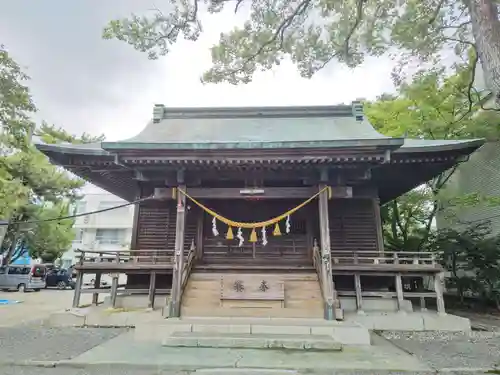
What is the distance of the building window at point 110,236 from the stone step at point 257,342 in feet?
128

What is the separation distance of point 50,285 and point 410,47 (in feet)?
88.3

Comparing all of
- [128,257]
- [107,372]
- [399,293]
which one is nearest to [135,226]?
[128,257]

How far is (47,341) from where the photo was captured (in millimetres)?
6777

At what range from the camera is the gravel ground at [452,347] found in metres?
5.34

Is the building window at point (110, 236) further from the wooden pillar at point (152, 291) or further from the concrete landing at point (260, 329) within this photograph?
the concrete landing at point (260, 329)

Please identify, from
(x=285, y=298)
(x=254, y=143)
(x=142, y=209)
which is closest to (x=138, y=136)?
(x=142, y=209)

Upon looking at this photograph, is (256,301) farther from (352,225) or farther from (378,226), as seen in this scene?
(378,226)

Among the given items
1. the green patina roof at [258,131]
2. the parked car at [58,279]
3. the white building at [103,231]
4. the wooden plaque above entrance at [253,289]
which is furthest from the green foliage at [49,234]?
the wooden plaque above entrance at [253,289]

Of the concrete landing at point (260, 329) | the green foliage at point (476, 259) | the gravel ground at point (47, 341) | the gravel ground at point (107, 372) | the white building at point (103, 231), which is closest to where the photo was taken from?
the gravel ground at point (107, 372)

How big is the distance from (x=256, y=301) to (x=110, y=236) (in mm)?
38801

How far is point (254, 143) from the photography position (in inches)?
303

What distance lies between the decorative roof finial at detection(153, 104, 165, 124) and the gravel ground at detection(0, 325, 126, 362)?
23.8 ft

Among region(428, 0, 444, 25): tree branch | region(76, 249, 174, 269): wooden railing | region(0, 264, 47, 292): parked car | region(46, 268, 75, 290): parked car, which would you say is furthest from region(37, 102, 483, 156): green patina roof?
region(46, 268, 75, 290): parked car

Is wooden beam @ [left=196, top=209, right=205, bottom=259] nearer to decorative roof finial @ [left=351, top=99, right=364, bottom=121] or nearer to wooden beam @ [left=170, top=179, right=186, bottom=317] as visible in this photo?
wooden beam @ [left=170, top=179, right=186, bottom=317]
